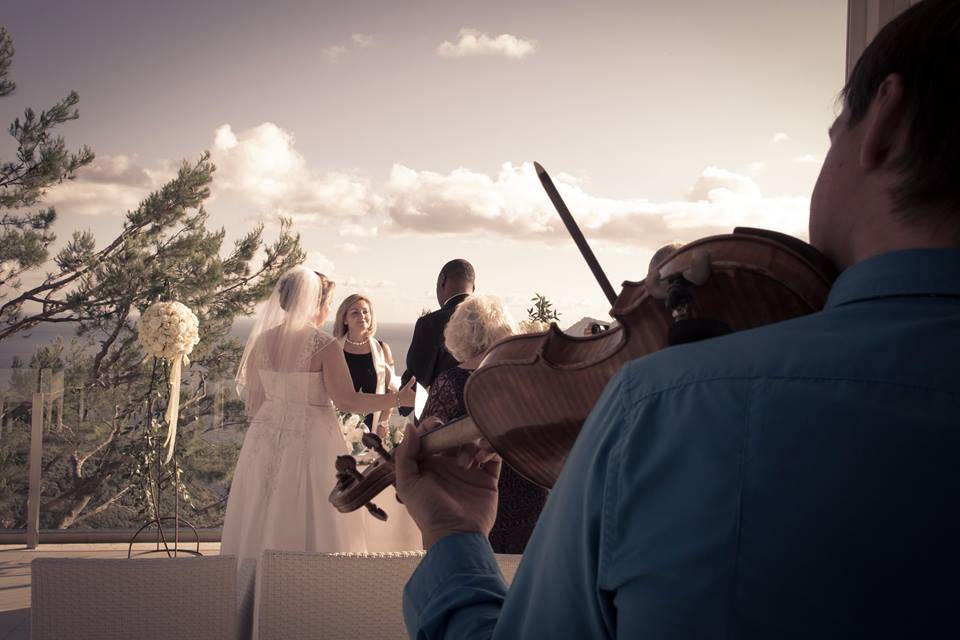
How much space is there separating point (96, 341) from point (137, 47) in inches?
132

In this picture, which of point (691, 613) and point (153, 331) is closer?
point (691, 613)

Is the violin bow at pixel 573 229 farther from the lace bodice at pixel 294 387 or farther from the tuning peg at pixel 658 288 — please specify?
the lace bodice at pixel 294 387

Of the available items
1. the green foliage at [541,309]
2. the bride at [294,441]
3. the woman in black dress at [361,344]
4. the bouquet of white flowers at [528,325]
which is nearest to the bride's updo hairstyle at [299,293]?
the bride at [294,441]

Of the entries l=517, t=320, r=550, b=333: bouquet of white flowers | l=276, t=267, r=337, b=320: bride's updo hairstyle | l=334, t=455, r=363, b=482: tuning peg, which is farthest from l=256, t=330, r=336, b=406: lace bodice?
l=334, t=455, r=363, b=482: tuning peg

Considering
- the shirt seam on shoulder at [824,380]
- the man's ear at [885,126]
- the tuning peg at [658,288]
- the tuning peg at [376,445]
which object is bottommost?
the tuning peg at [376,445]

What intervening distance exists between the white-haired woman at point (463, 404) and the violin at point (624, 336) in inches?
52.6

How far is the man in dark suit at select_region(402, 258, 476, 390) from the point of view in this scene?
3.85 meters

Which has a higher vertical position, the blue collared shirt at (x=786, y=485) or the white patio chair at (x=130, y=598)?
the blue collared shirt at (x=786, y=485)

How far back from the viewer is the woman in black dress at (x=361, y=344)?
14.1ft

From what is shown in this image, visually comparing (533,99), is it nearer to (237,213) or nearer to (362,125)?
(362,125)

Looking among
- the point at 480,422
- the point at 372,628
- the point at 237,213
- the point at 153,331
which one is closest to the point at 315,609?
the point at 372,628

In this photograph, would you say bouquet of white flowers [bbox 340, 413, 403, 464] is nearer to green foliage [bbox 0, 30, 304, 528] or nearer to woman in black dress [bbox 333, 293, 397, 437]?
woman in black dress [bbox 333, 293, 397, 437]

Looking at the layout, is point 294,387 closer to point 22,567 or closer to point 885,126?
point 22,567

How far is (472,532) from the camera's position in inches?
29.5
